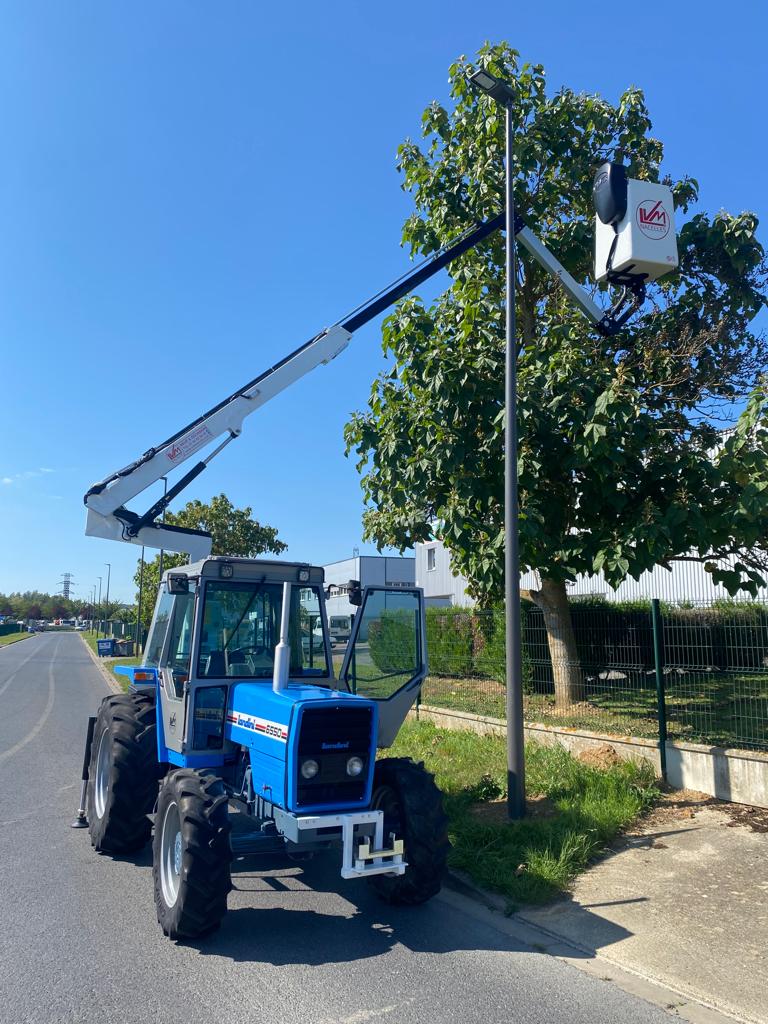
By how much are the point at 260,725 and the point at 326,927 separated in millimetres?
1467

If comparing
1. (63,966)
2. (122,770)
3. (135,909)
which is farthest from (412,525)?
(63,966)

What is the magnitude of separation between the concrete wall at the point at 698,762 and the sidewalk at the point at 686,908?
7.6 inches

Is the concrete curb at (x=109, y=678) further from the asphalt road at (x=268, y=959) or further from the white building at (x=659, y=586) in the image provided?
the asphalt road at (x=268, y=959)

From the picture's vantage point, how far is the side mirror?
644 centimetres

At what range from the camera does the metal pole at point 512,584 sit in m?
7.70

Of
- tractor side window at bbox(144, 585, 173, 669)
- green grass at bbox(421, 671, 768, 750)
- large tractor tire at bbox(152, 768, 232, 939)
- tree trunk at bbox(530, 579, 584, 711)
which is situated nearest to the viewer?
large tractor tire at bbox(152, 768, 232, 939)

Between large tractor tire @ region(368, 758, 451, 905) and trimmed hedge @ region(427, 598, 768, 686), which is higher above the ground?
trimmed hedge @ region(427, 598, 768, 686)

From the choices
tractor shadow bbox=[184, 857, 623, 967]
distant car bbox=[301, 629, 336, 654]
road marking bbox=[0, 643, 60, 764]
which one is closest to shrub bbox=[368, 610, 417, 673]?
distant car bbox=[301, 629, 336, 654]

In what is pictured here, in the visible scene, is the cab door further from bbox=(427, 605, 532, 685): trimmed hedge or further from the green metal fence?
bbox=(427, 605, 532, 685): trimmed hedge

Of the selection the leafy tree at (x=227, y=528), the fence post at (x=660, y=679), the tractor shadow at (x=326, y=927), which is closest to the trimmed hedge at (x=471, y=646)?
the fence post at (x=660, y=679)

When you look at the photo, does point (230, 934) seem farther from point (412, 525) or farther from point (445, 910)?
point (412, 525)

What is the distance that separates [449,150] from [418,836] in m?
10.2

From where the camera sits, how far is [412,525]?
12469 millimetres

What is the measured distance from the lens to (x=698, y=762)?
8.23 metres
